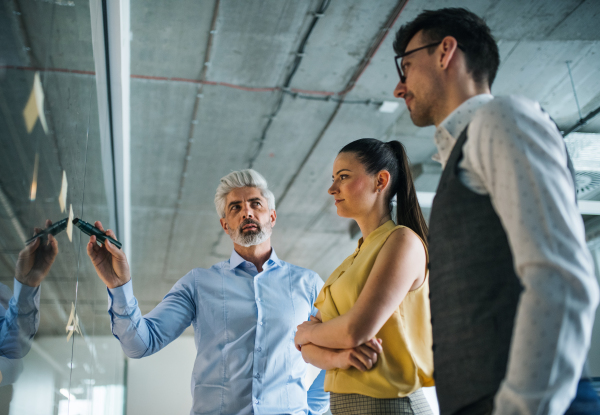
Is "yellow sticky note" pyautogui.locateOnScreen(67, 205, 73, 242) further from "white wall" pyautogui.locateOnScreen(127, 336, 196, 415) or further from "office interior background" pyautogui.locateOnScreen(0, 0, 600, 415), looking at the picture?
"white wall" pyautogui.locateOnScreen(127, 336, 196, 415)

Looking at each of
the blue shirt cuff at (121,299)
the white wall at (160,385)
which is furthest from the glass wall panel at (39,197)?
the white wall at (160,385)

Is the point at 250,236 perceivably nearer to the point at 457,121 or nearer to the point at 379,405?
the point at 379,405

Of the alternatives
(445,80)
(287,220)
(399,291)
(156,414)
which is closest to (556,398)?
(399,291)

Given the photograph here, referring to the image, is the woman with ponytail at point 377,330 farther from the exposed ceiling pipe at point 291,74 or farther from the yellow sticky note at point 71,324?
the exposed ceiling pipe at point 291,74

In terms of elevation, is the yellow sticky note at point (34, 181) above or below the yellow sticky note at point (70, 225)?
below

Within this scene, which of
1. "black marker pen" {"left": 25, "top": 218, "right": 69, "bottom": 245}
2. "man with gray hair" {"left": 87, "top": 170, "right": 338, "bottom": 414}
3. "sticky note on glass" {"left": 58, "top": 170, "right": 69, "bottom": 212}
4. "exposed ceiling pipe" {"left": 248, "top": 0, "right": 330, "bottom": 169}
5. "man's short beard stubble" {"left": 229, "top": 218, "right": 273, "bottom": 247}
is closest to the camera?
"black marker pen" {"left": 25, "top": 218, "right": 69, "bottom": 245}

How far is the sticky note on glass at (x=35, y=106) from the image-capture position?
A: 87cm

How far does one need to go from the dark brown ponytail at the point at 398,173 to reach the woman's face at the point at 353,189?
0.02 meters

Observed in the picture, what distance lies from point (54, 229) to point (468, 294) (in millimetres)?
901

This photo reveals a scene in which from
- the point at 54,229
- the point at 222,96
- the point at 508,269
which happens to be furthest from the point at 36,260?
the point at 222,96

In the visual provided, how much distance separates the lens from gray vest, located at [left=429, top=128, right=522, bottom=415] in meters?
0.74

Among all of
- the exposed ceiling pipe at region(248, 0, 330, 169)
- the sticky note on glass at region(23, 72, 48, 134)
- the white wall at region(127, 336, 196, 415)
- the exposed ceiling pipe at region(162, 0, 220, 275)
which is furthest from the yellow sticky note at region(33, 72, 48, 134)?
the white wall at region(127, 336, 196, 415)

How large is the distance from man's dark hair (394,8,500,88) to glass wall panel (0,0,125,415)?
76 cm

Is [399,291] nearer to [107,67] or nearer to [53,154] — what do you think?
[53,154]
